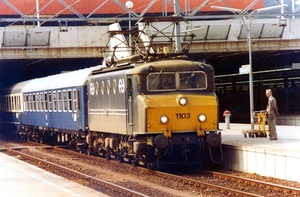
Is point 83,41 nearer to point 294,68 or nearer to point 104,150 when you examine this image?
point 294,68

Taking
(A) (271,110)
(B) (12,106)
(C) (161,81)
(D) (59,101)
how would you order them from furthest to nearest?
(B) (12,106)
(D) (59,101)
(A) (271,110)
(C) (161,81)

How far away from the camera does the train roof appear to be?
24.8 m

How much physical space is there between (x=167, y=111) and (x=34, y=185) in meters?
4.74

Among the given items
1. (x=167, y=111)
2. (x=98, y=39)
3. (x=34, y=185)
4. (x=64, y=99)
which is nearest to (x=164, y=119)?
(x=167, y=111)

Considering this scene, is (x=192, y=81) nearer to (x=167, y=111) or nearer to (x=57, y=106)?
(x=167, y=111)

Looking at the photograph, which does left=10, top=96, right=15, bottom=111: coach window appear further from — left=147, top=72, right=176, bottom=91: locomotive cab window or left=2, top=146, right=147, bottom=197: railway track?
left=147, top=72, right=176, bottom=91: locomotive cab window

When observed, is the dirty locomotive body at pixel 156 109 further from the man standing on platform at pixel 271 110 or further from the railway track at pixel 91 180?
the man standing on platform at pixel 271 110

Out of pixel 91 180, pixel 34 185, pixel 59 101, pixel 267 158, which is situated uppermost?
pixel 59 101

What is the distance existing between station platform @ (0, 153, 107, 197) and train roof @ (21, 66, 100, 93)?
238 inches

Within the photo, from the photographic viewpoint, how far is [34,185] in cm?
1501

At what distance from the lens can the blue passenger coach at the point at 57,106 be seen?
24.9m

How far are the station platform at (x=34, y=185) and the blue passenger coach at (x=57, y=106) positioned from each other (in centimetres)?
571

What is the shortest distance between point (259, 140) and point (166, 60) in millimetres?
4473

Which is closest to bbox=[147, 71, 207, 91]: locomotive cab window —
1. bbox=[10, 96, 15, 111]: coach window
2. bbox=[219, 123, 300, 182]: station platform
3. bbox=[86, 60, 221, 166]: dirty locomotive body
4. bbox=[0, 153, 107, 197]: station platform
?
bbox=[86, 60, 221, 166]: dirty locomotive body
